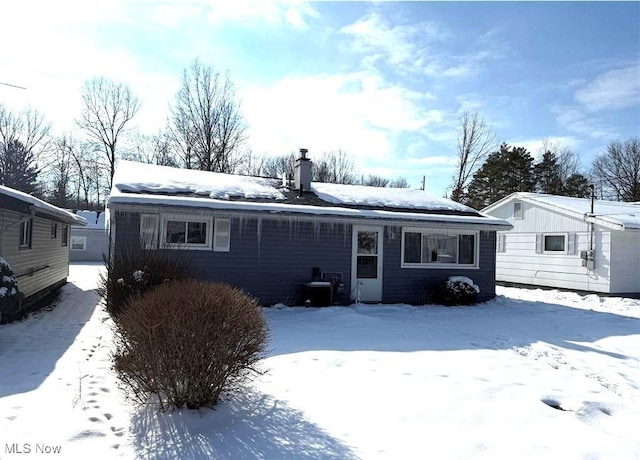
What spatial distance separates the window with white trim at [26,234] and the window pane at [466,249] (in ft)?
35.2

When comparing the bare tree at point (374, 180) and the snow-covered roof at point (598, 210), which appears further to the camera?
the bare tree at point (374, 180)

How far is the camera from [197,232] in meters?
10.1

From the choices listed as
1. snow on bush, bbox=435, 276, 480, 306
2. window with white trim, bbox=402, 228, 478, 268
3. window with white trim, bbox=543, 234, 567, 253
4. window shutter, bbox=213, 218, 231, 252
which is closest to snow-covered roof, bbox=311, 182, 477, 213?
window with white trim, bbox=402, 228, 478, 268

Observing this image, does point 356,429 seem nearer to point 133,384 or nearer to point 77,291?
point 133,384

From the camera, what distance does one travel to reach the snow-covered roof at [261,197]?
9672 mm

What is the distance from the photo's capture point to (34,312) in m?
9.40

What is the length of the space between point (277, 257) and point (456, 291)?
4.75 meters

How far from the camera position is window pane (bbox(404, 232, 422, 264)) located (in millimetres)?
12008

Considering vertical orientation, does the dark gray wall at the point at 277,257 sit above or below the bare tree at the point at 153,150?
below

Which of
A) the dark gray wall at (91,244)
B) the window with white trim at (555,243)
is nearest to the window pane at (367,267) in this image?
the window with white trim at (555,243)

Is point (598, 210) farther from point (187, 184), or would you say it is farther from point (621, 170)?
point (621, 170)

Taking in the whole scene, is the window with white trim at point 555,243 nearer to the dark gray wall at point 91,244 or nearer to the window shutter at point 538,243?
the window shutter at point 538,243

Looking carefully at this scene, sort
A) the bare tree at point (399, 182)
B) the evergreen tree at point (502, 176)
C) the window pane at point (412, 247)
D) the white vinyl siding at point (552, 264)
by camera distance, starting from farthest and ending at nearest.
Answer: the bare tree at point (399, 182) < the evergreen tree at point (502, 176) < the white vinyl siding at point (552, 264) < the window pane at point (412, 247)

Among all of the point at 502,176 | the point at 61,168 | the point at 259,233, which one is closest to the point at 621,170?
the point at 502,176
